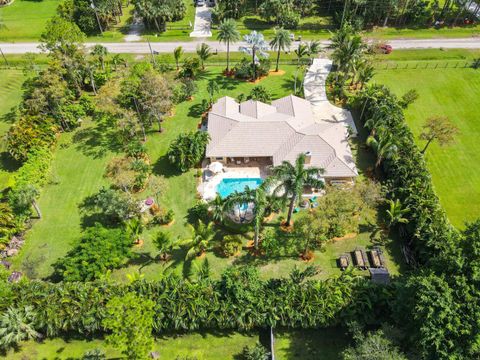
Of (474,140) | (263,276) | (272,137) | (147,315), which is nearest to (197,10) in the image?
(272,137)

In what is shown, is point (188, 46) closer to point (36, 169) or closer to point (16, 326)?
point (36, 169)

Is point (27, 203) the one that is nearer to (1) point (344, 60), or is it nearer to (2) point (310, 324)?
(2) point (310, 324)

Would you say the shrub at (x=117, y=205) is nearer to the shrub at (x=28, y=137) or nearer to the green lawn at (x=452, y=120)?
the shrub at (x=28, y=137)

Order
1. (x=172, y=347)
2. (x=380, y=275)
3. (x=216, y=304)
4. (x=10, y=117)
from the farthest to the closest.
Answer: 1. (x=10, y=117)
2. (x=380, y=275)
3. (x=172, y=347)
4. (x=216, y=304)

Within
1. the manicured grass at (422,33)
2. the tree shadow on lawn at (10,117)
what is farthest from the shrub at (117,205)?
the manicured grass at (422,33)

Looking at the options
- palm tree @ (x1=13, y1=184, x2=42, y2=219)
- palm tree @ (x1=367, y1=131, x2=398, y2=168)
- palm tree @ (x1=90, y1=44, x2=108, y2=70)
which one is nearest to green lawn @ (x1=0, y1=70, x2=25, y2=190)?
palm tree @ (x1=13, y1=184, x2=42, y2=219)

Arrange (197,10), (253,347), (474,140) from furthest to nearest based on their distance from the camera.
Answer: (197,10) → (474,140) → (253,347)

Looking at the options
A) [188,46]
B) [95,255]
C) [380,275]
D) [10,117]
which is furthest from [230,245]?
[188,46]
